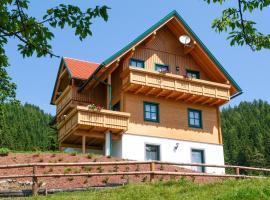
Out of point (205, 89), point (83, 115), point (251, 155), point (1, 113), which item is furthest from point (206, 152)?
point (251, 155)

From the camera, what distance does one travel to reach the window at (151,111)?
108 ft

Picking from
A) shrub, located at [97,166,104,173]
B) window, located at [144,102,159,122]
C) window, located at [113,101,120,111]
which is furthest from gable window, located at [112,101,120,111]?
shrub, located at [97,166,104,173]

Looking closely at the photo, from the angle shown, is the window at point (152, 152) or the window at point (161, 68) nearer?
the window at point (152, 152)

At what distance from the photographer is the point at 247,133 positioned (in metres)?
94.1

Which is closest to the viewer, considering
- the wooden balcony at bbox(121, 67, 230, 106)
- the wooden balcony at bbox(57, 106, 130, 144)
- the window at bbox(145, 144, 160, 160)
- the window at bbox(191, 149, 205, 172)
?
the wooden balcony at bbox(57, 106, 130, 144)

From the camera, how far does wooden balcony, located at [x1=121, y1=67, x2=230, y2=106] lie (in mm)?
31688

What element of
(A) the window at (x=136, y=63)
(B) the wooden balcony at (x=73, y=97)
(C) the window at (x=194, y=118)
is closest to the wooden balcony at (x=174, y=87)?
(C) the window at (x=194, y=118)

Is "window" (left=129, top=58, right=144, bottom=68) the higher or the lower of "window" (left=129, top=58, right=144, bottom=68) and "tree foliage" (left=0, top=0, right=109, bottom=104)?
the higher

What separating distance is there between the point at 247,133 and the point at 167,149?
Answer: 6430 centimetres

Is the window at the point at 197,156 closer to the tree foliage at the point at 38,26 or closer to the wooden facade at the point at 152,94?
the wooden facade at the point at 152,94

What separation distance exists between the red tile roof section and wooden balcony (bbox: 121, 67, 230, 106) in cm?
381

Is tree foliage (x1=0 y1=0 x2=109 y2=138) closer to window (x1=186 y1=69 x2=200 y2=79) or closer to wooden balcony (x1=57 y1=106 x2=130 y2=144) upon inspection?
wooden balcony (x1=57 y1=106 x2=130 y2=144)

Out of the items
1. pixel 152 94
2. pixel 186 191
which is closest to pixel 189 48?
pixel 152 94

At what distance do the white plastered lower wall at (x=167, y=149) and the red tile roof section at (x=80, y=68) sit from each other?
19.5 ft
